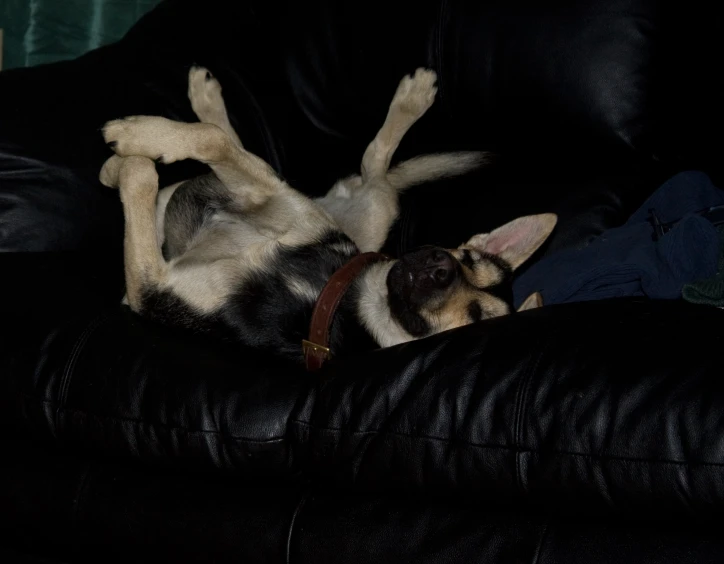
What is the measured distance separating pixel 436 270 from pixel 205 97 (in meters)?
1.17

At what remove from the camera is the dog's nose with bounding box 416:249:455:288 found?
225 centimetres

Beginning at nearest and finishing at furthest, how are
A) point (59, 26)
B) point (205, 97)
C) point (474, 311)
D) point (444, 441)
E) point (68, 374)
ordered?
1. point (444, 441)
2. point (68, 374)
3. point (474, 311)
4. point (205, 97)
5. point (59, 26)

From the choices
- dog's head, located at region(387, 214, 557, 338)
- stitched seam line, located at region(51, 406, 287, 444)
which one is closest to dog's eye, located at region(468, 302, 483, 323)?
dog's head, located at region(387, 214, 557, 338)

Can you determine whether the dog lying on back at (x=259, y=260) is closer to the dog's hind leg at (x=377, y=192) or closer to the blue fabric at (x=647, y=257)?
the blue fabric at (x=647, y=257)

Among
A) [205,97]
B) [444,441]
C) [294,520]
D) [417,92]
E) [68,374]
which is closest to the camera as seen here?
[444,441]

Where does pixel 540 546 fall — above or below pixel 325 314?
below

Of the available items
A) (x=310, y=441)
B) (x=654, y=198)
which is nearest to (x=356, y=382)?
(x=310, y=441)

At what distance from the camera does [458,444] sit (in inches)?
67.7

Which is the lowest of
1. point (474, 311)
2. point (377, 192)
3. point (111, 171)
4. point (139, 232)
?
point (474, 311)

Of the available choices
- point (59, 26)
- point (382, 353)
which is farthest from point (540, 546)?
point (59, 26)

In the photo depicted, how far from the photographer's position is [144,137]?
7.65 feet

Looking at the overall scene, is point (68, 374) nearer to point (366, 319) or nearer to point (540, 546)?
point (366, 319)

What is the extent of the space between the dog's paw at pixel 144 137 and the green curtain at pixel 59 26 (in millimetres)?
1607

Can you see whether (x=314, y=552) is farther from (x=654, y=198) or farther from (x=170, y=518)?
(x=654, y=198)
